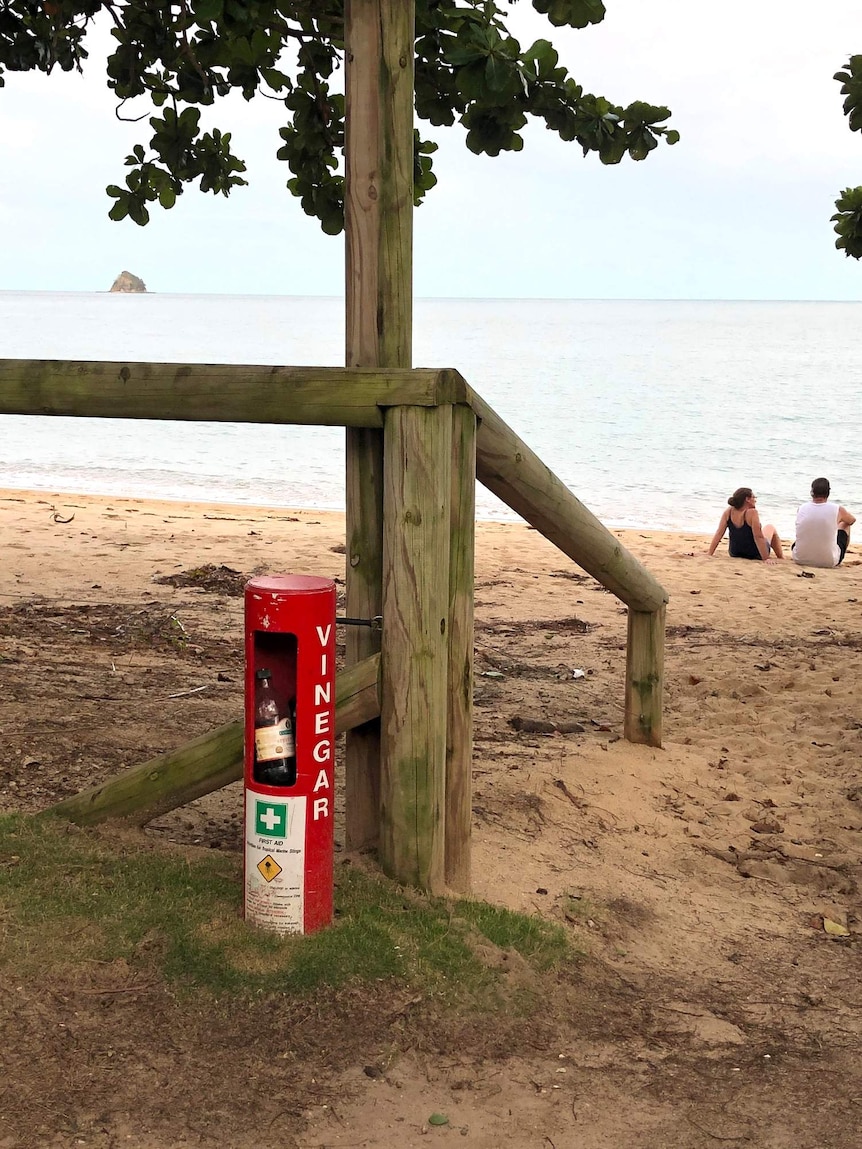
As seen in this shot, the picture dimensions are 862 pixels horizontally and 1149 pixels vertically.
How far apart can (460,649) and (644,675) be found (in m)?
1.95

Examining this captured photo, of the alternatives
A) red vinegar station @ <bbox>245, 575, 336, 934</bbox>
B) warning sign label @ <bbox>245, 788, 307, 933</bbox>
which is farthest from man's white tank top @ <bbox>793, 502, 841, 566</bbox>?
warning sign label @ <bbox>245, 788, 307, 933</bbox>

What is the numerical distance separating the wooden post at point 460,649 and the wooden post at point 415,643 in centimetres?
10

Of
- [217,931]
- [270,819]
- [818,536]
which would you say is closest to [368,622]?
[270,819]

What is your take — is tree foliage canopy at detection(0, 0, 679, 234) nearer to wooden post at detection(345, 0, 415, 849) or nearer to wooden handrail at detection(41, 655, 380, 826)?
wooden post at detection(345, 0, 415, 849)

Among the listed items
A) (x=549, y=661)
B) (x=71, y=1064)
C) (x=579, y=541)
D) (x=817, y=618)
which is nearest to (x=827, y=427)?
(x=817, y=618)

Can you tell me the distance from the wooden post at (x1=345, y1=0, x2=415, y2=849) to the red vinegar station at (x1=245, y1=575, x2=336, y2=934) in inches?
13.1

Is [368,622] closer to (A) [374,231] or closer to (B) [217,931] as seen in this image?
(B) [217,931]

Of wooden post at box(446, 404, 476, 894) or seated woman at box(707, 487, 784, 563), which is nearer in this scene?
wooden post at box(446, 404, 476, 894)

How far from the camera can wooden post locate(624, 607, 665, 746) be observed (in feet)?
16.4

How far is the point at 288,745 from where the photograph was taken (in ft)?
9.40

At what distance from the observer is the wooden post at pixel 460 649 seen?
3170 millimetres

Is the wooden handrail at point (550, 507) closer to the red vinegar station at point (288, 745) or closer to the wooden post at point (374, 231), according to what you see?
the wooden post at point (374, 231)

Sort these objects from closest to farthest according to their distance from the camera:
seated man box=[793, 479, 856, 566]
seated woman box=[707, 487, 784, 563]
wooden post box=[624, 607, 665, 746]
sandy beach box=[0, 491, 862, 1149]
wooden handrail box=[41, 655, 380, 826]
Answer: sandy beach box=[0, 491, 862, 1149] < wooden handrail box=[41, 655, 380, 826] < wooden post box=[624, 607, 665, 746] < seated man box=[793, 479, 856, 566] < seated woman box=[707, 487, 784, 563]

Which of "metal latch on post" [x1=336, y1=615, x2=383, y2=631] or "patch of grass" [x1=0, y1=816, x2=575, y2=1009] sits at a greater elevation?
"metal latch on post" [x1=336, y1=615, x2=383, y2=631]
